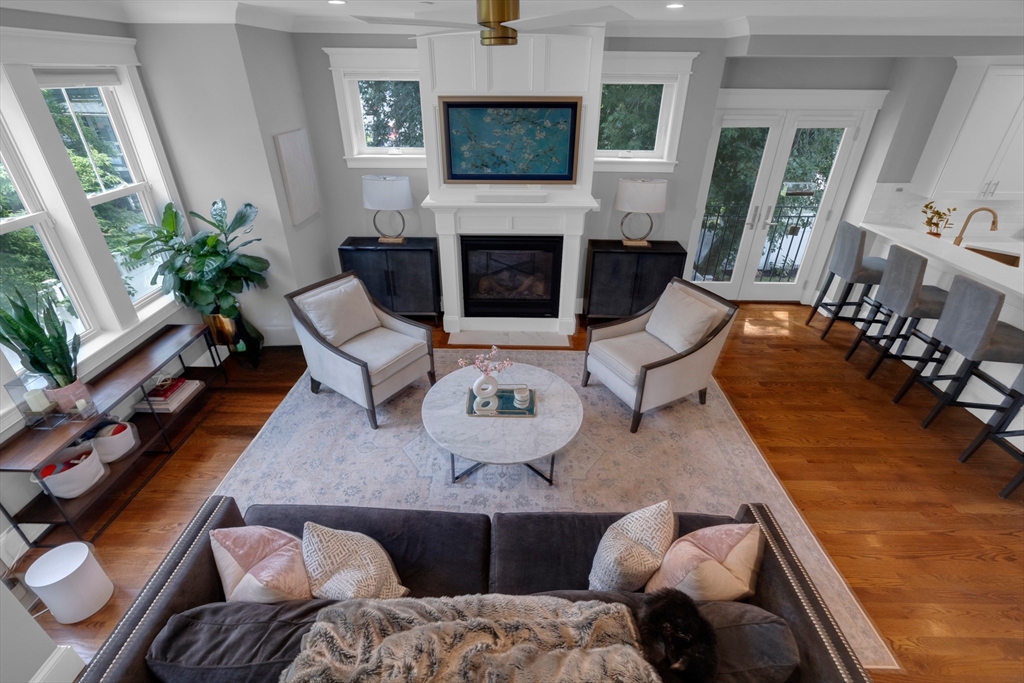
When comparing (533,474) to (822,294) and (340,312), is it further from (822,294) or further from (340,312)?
(822,294)

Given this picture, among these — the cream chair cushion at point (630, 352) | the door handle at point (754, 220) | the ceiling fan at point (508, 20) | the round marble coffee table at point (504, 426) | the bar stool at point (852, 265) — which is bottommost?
the round marble coffee table at point (504, 426)

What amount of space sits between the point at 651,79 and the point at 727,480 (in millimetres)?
3371

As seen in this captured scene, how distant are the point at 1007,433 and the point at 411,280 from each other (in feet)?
15.0

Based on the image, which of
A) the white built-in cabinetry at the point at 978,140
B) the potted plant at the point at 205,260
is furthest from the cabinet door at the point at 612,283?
the potted plant at the point at 205,260

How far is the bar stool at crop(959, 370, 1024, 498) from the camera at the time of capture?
9.43 ft

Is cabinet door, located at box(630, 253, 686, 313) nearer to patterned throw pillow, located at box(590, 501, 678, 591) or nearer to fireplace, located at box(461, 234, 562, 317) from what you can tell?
fireplace, located at box(461, 234, 562, 317)

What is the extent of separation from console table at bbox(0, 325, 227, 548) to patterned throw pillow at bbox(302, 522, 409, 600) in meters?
1.69

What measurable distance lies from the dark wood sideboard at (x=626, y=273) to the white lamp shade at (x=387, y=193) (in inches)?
69.7

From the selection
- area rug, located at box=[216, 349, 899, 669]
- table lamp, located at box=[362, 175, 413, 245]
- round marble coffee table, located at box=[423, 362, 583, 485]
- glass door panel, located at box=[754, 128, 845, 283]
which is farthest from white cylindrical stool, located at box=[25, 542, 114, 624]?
glass door panel, located at box=[754, 128, 845, 283]

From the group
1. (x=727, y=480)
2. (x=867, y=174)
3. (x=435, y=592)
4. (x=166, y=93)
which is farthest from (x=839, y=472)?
(x=166, y=93)

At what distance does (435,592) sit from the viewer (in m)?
1.84

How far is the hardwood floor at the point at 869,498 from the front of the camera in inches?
86.1

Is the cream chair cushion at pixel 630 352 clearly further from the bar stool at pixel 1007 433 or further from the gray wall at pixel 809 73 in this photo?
the gray wall at pixel 809 73

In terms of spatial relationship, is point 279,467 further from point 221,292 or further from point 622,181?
point 622,181
